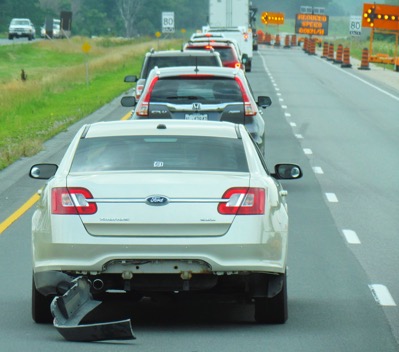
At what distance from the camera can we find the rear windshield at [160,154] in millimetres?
9016

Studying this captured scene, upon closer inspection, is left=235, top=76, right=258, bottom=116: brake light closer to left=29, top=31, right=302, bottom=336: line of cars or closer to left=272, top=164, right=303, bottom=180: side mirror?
left=272, top=164, right=303, bottom=180: side mirror

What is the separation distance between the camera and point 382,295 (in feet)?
34.5

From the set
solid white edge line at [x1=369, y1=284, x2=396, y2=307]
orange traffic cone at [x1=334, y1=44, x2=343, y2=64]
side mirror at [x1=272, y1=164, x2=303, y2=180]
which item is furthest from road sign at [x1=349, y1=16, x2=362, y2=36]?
side mirror at [x1=272, y1=164, x2=303, y2=180]

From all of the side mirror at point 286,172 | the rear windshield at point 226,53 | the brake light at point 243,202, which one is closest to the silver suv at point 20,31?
the rear windshield at point 226,53

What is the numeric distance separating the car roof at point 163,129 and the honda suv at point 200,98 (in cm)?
797

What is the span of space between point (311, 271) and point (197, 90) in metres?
6.78

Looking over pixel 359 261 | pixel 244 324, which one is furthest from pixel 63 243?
pixel 359 261

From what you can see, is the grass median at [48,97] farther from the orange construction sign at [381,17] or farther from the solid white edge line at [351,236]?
the orange construction sign at [381,17]

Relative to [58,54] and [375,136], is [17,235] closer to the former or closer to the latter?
[375,136]

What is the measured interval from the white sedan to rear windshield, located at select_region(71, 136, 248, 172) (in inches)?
0.6

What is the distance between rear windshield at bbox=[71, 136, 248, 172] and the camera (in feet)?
29.6

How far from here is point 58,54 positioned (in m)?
93.6

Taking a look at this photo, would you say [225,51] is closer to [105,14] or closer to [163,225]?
[163,225]

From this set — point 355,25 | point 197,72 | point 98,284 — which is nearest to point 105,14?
point 355,25
